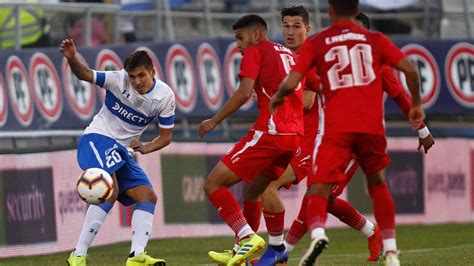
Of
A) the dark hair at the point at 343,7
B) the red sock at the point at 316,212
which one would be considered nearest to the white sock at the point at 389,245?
the red sock at the point at 316,212

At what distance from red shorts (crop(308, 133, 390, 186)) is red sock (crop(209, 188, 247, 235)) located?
1741mm

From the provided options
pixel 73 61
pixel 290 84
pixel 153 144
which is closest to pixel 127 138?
pixel 153 144

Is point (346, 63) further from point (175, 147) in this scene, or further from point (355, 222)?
point (175, 147)

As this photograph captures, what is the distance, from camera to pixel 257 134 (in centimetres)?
1248

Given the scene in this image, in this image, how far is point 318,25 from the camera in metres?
22.9

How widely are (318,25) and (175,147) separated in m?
4.89

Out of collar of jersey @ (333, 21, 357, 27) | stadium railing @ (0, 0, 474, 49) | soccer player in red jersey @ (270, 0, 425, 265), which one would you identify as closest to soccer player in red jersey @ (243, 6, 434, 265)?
soccer player in red jersey @ (270, 0, 425, 265)

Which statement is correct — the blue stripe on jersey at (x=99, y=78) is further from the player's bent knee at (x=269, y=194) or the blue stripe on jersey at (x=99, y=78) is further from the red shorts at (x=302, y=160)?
the red shorts at (x=302, y=160)

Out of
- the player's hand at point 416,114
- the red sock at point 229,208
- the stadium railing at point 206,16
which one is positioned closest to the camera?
the player's hand at point 416,114

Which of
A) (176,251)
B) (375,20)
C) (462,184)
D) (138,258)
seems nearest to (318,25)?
(375,20)

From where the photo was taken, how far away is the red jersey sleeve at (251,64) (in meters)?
12.2

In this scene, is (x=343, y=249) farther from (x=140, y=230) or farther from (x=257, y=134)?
(x=140, y=230)

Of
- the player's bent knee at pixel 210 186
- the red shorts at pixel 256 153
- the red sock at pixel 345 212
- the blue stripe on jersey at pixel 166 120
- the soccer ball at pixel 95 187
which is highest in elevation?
the blue stripe on jersey at pixel 166 120

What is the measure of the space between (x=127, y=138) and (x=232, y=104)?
1.18 m
